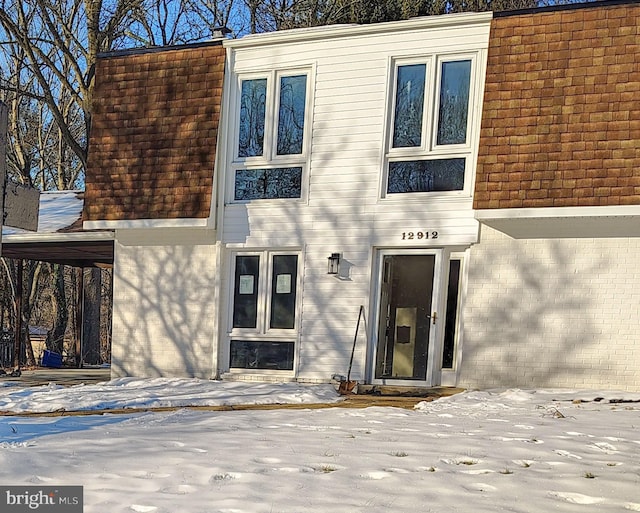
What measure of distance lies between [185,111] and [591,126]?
5.70m

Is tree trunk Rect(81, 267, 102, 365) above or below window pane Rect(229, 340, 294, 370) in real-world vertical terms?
below

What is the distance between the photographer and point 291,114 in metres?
9.86

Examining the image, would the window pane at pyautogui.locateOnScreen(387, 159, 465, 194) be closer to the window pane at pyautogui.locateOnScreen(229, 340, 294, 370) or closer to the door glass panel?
the door glass panel

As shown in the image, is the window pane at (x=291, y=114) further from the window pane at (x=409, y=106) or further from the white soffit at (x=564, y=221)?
Answer: the white soffit at (x=564, y=221)

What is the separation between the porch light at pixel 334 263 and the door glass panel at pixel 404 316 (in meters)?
0.65

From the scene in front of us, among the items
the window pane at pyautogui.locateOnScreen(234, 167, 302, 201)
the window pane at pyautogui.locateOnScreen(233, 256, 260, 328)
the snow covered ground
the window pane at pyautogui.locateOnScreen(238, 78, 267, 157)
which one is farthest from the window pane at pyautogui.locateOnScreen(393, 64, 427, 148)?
the snow covered ground

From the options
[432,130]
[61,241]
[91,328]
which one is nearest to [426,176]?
[432,130]

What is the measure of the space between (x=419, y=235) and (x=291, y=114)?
8.76 feet

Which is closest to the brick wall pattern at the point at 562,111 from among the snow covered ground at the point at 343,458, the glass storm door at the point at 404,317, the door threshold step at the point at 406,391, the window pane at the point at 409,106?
the window pane at the point at 409,106

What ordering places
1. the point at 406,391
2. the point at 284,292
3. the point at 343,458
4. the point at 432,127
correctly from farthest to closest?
the point at 284,292 < the point at 432,127 < the point at 406,391 < the point at 343,458

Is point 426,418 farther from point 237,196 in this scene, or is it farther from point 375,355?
point 237,196

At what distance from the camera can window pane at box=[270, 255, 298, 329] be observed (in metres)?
9.77

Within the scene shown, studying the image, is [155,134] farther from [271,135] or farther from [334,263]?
[334,263]

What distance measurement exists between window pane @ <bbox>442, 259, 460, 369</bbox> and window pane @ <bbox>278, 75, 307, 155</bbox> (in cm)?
284
